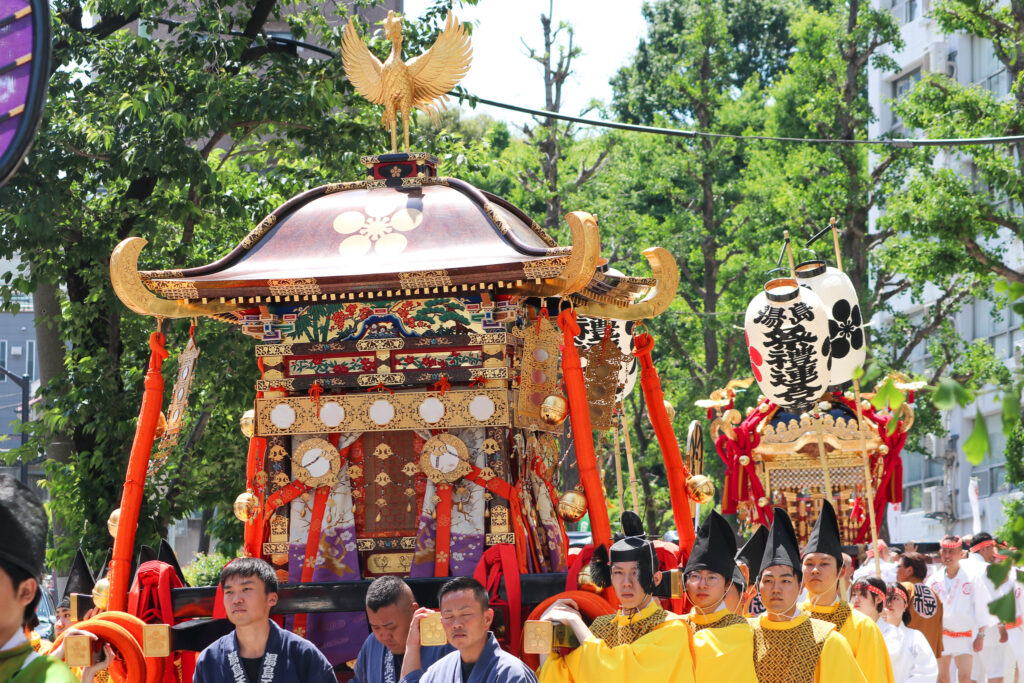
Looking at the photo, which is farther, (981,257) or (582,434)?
(981,257)

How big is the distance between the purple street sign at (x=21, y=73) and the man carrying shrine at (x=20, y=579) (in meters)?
1.01

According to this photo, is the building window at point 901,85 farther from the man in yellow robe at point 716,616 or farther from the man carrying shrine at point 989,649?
the man in yellow robe at point 716,616

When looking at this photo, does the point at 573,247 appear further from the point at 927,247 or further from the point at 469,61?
the point at 927,247

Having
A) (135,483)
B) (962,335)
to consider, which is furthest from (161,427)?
(962,335)

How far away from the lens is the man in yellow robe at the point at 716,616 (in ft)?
20.9

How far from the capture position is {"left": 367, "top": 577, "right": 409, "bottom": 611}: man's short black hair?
657 centimetres

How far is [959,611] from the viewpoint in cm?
1291

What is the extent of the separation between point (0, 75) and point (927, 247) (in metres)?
15.2

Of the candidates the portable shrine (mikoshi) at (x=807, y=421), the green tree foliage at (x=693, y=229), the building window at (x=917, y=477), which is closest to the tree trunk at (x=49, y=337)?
the portable shrine (mikoshi) at (x=807, y=421)

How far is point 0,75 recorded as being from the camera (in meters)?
3.36

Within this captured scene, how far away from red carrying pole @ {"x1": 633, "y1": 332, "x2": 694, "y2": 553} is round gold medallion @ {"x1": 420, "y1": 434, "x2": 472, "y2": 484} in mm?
1403

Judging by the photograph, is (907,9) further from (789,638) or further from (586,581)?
(789,638)

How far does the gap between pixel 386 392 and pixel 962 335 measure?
2085cm

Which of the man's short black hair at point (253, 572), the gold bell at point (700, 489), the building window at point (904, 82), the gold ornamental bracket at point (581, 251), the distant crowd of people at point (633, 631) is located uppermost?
the building window at point (904, 82)
